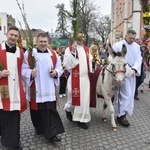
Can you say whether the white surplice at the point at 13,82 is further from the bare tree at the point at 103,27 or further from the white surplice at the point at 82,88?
the bare tree at the point at 103,27

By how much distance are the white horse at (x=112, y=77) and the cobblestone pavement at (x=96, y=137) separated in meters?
0.29

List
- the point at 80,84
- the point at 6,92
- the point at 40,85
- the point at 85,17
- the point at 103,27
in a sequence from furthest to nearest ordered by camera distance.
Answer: the point at 103,27, the point at 85,17, the point at 80,84, the point at 40,85, the point at 6,92

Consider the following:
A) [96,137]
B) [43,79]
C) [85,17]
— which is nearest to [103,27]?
[85,17]

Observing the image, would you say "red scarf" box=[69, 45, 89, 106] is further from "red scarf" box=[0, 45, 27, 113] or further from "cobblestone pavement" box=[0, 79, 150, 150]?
"red scarf" box=[0, 45, 27, 113]

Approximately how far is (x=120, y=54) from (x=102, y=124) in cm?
166

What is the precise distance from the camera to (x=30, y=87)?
3.97 m

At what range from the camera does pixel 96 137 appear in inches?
174

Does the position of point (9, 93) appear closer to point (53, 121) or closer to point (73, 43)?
point (53, 121)

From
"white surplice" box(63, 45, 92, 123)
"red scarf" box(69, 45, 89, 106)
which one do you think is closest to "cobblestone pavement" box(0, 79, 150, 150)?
"white surplice" box(63, 45, 92, 123)

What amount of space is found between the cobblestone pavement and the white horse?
Result: 0.29 meters

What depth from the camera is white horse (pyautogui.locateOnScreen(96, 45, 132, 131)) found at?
427 cm

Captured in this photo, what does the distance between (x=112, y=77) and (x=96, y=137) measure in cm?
120

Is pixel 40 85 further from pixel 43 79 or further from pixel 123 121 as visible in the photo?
pixel 123 121

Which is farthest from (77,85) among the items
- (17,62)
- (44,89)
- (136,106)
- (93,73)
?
(136,106)
